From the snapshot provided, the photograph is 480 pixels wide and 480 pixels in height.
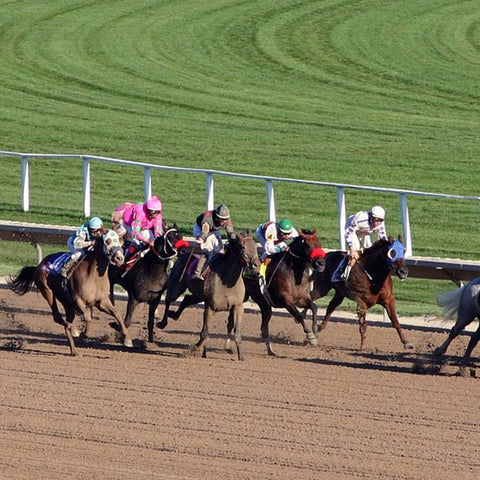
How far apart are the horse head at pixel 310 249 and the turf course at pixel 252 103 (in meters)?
3.35

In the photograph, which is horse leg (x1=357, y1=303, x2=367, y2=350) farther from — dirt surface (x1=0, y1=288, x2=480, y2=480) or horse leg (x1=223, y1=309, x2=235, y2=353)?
horse leg (x1=223, y1=309, x2=235, y2=353)

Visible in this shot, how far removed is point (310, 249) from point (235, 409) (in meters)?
2.63

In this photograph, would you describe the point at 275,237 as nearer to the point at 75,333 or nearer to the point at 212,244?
the point at 212,244

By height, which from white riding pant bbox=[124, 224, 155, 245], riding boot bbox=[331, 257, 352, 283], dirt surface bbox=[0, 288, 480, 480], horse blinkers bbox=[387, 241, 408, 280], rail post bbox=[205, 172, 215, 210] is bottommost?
dirt surface bbox=[0, 288, 480, 480]

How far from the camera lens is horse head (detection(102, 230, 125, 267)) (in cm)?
1217

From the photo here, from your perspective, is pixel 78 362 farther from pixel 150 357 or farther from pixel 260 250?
pixel 260 250

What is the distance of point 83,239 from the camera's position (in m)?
12.6

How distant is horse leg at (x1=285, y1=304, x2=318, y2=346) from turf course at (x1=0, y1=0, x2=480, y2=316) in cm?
282

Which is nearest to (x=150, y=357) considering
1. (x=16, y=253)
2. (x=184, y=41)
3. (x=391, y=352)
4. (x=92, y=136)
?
(x=391, y=352)

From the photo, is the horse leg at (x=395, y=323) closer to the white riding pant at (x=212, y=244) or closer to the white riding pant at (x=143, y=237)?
the white riding pant at (x=212, y=244)

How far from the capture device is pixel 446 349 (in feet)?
41.8

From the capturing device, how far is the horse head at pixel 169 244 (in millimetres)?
12500

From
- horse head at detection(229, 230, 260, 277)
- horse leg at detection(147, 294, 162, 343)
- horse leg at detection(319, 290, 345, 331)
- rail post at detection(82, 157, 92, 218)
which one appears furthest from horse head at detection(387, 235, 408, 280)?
rail post at detection(82, 157, 92, 218)

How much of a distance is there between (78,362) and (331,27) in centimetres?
1965
